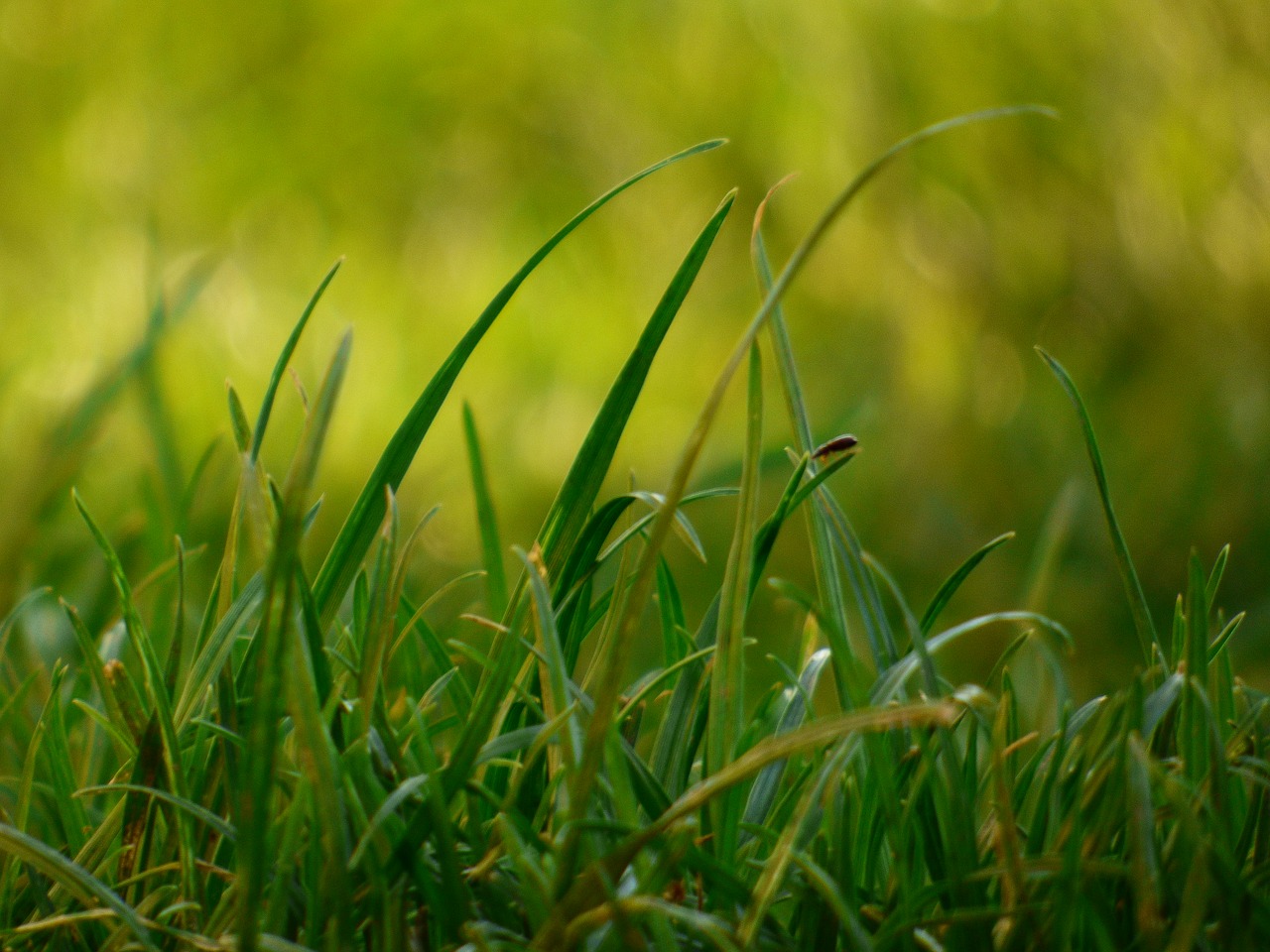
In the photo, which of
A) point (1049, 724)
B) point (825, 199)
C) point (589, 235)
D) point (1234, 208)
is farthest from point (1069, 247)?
point (589, 235)

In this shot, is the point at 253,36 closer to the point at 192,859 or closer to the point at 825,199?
the point at 825,199

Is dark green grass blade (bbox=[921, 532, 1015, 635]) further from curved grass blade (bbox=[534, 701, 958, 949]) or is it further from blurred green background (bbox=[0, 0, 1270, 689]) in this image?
blurred green background (bbox=[0, 0, 1270, 689])

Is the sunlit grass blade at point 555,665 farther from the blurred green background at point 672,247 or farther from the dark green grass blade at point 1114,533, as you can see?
the blurred green background at point 672,247

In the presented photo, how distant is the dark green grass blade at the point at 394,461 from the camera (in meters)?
0.35

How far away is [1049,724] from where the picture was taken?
0.94 m

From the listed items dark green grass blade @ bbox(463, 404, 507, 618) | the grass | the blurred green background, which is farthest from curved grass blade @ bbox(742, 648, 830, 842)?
the blurred green background

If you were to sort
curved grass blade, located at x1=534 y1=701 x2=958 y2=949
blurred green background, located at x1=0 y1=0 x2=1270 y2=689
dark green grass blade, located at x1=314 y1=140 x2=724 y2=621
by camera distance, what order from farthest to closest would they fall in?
blurred green background, located at x1=0 y1=0 x2=1270 y2=689 → dark green grass blade, located at x1=314 y1=140 x2=724 y2=621 → curved grass blade, located at x1=534 y1=701 x2=958 y2=949

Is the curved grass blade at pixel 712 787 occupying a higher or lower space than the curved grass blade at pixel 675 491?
lower

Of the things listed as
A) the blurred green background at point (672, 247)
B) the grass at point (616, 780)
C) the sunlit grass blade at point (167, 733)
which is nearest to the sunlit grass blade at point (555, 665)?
the grass at point (616, 780)

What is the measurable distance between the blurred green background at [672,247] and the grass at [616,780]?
35cm

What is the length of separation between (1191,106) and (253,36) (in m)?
1.76

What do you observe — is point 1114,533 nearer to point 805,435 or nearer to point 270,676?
point 805,435

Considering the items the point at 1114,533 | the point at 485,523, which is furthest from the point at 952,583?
the point at 485,523

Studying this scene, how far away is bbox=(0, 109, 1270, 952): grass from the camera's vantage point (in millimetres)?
272
